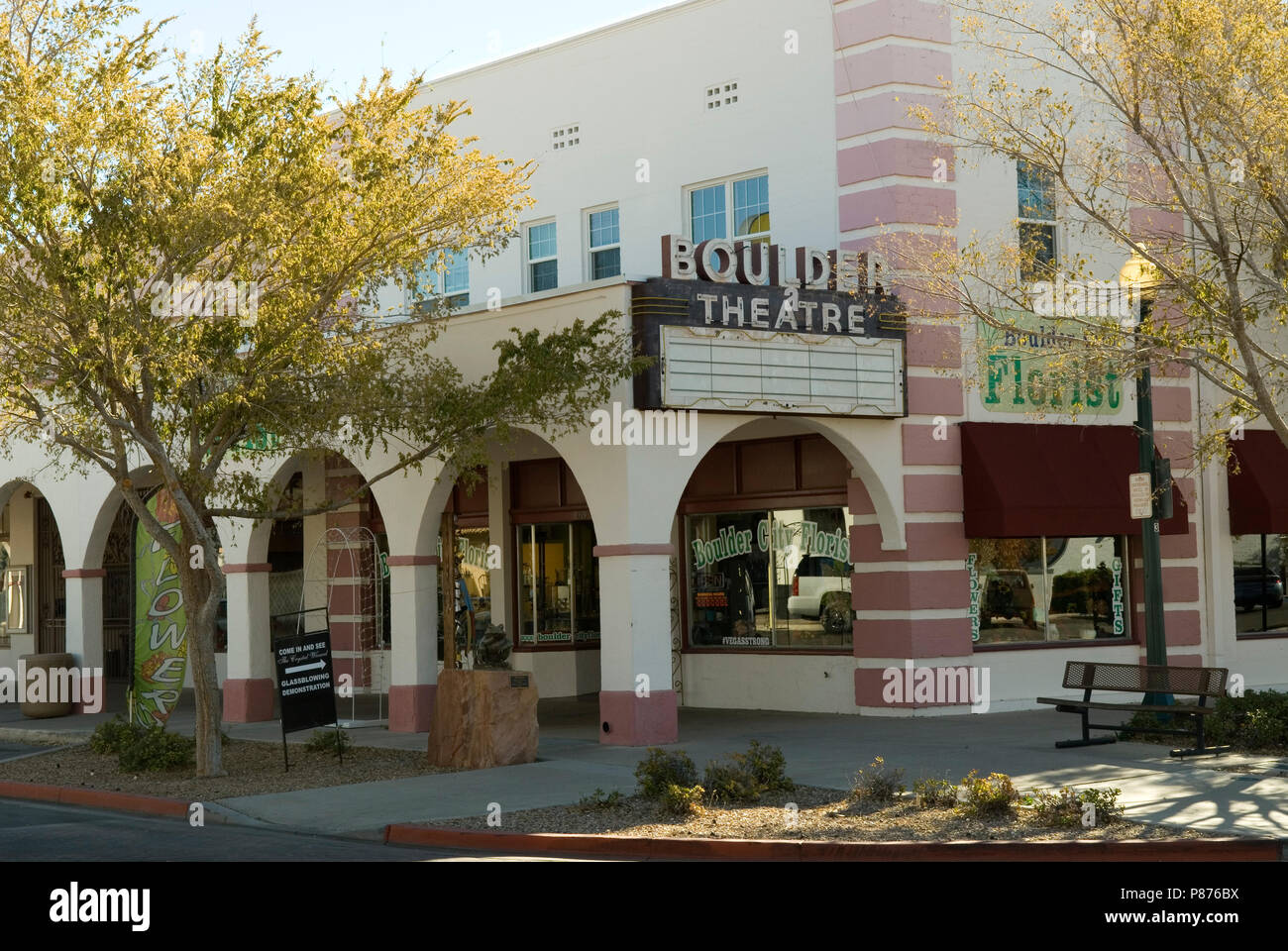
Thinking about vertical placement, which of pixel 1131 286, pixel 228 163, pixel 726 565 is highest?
pixel 228 163

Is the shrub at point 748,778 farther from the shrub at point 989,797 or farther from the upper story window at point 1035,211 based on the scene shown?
the upper story window at point 1035,211

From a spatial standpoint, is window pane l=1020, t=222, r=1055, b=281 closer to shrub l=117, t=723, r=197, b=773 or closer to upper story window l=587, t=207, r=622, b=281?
upper story window l=587, t=207, r=622, b=281

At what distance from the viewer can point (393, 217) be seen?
1555 cm

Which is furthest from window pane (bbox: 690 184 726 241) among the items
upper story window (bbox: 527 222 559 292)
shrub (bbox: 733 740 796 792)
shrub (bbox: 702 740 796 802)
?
shrub (bbox: 733 740 796 792)

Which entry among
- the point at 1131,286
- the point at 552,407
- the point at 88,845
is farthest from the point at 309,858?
the point at 1131,286

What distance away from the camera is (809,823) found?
37.5 ft

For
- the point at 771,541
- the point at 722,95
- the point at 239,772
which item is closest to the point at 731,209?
the point at 722,95

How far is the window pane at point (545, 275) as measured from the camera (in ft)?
75.5

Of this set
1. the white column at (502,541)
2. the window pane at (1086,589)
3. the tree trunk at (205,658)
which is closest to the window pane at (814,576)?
the window pane at (1086,589)

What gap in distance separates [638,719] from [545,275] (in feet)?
28.4

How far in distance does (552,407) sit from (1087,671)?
20.0 feet

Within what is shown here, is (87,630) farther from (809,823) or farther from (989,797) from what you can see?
(989,797)

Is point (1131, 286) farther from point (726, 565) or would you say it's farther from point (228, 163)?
point (228, 163)

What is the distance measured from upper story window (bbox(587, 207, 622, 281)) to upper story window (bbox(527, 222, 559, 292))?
0.65 metres
